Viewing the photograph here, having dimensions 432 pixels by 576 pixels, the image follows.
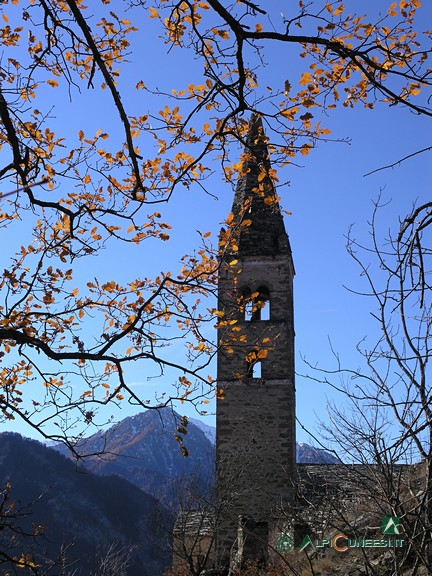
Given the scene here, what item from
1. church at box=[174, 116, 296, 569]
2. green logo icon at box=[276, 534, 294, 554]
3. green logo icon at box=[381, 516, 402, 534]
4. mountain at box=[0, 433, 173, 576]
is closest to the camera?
green logo icon at box=[381, 516, 402, 534]

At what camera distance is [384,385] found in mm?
4988

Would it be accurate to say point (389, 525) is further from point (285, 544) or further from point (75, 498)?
point (75, 498)

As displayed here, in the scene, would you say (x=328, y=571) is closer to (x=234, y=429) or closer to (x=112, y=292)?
(x=112, y=292)

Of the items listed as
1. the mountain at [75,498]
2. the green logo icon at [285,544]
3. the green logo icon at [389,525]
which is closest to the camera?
the green logo icon at [389,525]

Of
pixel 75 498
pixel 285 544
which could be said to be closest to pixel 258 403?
pixel 285 544

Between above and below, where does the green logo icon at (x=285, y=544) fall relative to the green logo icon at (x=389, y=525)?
below

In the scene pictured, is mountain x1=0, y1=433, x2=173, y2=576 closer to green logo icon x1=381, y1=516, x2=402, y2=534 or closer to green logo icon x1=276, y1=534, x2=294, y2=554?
green logo icon x1=276, y1=534, x2=294, y2=554

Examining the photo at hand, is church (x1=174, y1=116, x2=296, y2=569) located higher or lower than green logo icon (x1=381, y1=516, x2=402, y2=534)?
higher

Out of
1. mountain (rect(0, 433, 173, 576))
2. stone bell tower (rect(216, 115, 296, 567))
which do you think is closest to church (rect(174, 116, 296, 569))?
stone bell tower (rect(216, 115, 296, 567))

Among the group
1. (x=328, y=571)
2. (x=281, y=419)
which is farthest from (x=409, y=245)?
(x=281, y=419)

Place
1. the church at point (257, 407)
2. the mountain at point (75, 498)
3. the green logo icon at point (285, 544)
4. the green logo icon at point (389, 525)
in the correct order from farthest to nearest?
the mountain at point (75, 498) → the church at point (257, 407) → the green logo icon at point (285, 544) → the green logo icon at point (389, 525)

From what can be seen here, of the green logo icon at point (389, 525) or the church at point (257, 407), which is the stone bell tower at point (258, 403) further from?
the green logo icon at point (389, 525)

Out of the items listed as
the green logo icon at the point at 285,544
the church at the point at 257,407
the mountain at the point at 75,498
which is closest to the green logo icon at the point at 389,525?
the green logo icon at the point at 285,544

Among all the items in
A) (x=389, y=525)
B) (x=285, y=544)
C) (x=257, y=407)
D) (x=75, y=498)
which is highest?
(x=257, y=407)
